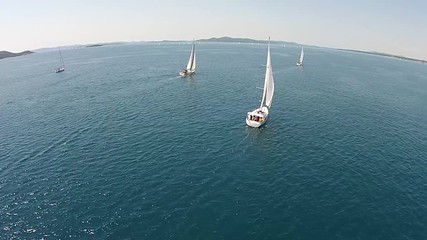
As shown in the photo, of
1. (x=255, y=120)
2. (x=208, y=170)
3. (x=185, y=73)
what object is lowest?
(x=208, y=170)

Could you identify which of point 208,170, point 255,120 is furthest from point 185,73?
point 208,170

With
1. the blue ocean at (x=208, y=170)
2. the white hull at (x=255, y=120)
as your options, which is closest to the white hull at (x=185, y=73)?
the blue ocean at (x=208, y=170)

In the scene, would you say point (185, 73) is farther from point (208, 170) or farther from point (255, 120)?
point (208, 170)

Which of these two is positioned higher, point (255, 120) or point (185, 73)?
point (185, 73)

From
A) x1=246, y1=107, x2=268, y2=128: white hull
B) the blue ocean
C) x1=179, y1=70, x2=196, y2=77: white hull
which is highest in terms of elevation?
x1=179, y1=70, x2=196, y2=77: white hull

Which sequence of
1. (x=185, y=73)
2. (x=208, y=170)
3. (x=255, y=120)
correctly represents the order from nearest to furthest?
(x=208, y=170), (x=255, y=120), (x=185, y=73)

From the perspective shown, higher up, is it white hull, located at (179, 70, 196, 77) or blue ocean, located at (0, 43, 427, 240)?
white hull, located at (179, 70, 196, 77)

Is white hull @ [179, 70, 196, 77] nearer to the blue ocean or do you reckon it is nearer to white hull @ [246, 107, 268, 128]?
the blue ocean

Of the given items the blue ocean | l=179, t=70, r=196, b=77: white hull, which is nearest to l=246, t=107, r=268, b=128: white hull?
the blue ocean

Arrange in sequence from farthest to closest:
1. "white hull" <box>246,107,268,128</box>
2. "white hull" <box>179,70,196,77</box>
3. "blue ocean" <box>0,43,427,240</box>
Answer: "white hull" <box>179,70,196,77</box> < "white hull" <box>246,107,268,128</box> < "blue ocean" <box>0,43,427,240</box>
